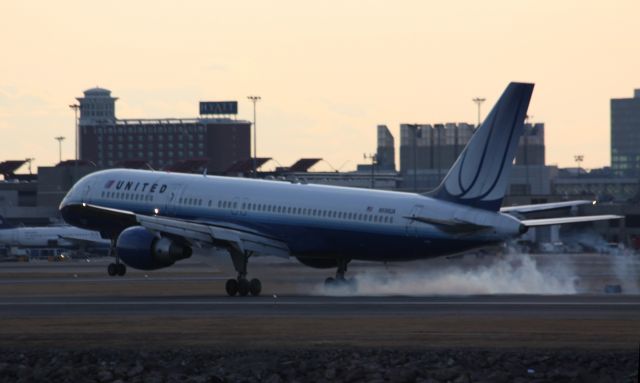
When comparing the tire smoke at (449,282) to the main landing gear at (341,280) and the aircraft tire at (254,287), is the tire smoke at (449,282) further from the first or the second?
the aircraft tire at (254,287)

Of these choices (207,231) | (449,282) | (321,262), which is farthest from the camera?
(449,282)

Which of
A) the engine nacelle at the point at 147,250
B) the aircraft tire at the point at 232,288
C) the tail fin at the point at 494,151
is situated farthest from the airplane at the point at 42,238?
the tail fin at the point at 494,151

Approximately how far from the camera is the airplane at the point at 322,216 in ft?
186

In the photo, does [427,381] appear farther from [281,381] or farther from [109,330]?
[109,330]

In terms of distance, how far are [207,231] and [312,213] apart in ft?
15.7

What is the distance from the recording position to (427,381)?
3136 cm

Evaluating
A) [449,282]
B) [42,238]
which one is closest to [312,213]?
[449,282]

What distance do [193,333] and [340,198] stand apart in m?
22.2

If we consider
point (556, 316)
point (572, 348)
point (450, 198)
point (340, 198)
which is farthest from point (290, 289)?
point (572, 348)

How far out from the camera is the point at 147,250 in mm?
57406

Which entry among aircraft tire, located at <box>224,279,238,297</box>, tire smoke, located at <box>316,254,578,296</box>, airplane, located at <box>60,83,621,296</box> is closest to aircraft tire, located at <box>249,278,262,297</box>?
airplane, located at <box>60,83,621,296</box>

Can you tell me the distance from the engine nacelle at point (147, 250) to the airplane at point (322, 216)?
0.13ft

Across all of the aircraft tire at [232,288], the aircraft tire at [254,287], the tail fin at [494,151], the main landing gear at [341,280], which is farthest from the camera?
the main landing gear at [341,280]

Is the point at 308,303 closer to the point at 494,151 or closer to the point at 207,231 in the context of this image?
the point at 207,231
